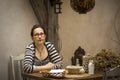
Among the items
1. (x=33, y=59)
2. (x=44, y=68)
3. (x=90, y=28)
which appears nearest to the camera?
(x=44, y=68)

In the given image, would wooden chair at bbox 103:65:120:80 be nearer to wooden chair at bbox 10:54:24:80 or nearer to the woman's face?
the woman's face

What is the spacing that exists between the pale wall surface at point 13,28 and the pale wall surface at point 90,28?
76 centimetres

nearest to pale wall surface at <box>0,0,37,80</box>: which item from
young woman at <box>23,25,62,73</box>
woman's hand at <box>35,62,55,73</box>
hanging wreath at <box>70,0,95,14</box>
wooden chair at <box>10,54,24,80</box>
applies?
wooden chair at <box>10,54,24,80</box>

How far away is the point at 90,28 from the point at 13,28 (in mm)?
1627

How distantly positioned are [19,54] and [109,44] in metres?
1.93

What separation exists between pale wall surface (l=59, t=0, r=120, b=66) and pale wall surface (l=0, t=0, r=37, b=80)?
30.1 inches

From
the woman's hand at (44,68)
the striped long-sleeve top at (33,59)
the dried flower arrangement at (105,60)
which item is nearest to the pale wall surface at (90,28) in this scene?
the striped long-sleeve top at (33,59)

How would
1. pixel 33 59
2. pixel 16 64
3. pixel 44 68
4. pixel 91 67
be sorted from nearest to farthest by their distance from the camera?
pixel 91 67 < pixel 44 68 < pixel 33 59 < pixel 16 64

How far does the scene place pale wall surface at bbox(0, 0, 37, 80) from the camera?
4.66m

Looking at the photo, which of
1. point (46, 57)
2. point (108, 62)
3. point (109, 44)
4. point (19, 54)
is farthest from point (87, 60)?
point (109, 44)

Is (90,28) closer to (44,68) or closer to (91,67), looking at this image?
(44,68)

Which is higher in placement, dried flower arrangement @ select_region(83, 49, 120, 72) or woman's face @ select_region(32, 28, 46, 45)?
woman's face @ select_region(32, 28, 46, 45)

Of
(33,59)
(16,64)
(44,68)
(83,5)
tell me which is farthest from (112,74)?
(16,64)

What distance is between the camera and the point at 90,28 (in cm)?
576
